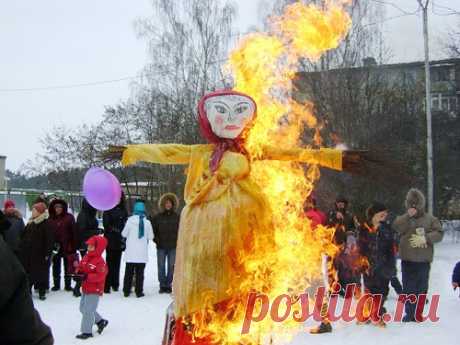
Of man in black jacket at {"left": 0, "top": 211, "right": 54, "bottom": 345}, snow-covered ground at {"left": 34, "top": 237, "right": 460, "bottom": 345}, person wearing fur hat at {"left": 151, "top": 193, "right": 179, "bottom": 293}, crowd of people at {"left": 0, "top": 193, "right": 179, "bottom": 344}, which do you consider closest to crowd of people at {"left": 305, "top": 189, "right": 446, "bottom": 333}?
snow-covered ground at {"left": 34, "top": 237, "right": 460, "bottom": 345}

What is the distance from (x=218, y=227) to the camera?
4.21 m

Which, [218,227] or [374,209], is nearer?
[218,227]

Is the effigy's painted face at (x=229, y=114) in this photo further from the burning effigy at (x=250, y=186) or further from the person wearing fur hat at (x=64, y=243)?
the person wearing fur hat at (x=64, y=243)

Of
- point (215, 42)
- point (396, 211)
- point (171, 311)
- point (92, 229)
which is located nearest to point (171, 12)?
point (215, 42)

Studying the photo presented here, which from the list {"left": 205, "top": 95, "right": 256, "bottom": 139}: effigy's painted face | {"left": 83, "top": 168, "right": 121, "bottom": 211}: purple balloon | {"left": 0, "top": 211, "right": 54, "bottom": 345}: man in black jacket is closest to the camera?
{"left": 0, "top": 211, "right": 54, "bottom": 345}: man in black jacket

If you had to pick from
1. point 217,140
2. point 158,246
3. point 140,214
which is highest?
point 217,140

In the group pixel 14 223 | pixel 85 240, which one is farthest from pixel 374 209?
pixel 14 223

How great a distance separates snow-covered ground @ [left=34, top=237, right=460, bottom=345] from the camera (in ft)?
20.7

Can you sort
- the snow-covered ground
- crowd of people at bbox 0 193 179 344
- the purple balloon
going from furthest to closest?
crowd of people at bbox 0 193 179 344 → the purple balloon → the snow-covered ground

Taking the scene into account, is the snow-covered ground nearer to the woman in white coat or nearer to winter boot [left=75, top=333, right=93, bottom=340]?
winter boot [left=75, top=333, right=93, bottom=340]

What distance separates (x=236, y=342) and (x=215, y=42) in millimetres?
17768

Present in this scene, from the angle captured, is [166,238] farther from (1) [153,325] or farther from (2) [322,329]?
(2) [322,329]

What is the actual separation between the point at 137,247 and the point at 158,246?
0.51 m

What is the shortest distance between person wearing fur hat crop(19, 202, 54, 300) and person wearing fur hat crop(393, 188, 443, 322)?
561 cm
